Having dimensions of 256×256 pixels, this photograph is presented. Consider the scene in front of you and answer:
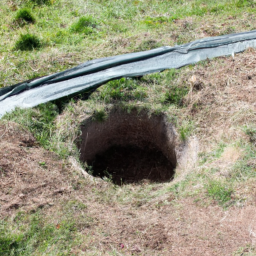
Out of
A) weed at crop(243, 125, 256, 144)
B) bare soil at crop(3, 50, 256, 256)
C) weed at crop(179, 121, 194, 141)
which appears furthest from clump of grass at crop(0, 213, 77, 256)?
weed at crop(243, 125, 256, 144)

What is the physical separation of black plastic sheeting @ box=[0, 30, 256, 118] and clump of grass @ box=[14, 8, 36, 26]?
7.14ft

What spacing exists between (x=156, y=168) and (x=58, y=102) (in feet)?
5.80

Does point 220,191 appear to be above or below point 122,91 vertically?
below

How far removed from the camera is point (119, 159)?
5.52 m

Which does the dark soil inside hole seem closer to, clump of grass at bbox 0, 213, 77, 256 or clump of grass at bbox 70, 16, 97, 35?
clump of grass at bbox 0, 213, 77, 256

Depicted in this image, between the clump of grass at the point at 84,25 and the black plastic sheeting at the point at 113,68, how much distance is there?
52.0 inches

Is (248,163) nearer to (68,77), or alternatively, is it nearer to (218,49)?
(218,49)

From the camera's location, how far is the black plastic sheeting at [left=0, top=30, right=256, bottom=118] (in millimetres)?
4938

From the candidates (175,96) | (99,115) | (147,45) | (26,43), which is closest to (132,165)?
(99,115)

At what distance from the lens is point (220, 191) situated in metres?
3.66

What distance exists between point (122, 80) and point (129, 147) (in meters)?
1.11

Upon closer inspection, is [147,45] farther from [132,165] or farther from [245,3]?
[245,3]

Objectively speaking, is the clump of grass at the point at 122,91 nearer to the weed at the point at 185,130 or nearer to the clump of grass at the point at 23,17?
the weed at the point at 185,130

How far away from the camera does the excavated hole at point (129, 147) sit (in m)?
5.05
